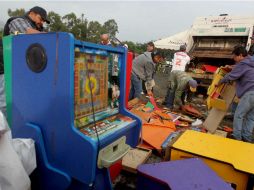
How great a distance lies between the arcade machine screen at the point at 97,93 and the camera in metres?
1.50

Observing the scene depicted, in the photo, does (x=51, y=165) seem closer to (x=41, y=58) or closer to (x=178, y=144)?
(x=41, y=58)

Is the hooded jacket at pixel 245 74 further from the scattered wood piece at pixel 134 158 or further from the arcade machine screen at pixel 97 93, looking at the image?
the arcade machine screen at pixel 97 93

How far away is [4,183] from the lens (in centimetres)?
130

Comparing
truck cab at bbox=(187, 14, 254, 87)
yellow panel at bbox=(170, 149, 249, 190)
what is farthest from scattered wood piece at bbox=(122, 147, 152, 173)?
truck cab at bbox=(187, 14, 254, 87)

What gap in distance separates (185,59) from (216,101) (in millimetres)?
2932

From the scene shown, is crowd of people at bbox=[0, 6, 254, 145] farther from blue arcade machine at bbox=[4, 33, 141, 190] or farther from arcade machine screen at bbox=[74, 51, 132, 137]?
arcade machine screen at bbox=[74, 51, 132, 137]

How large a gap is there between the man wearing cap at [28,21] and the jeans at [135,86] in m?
2.35

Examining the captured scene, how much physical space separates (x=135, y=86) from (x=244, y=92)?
6.87 ft

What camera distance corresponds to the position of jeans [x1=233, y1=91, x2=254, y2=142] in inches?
139

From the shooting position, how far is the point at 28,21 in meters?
2.55

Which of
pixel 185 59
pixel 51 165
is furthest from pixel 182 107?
pixel 51 165

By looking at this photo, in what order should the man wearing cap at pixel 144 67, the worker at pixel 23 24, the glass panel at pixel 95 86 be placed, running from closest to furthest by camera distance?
the glass panel at pixel 95 86, the worker at pixel 23 24, the man wearing cap at pixel 144 67

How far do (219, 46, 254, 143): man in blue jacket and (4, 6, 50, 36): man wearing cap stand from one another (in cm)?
271

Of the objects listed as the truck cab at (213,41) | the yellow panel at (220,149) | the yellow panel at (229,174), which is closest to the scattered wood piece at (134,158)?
the yellow panel at (220,149)
